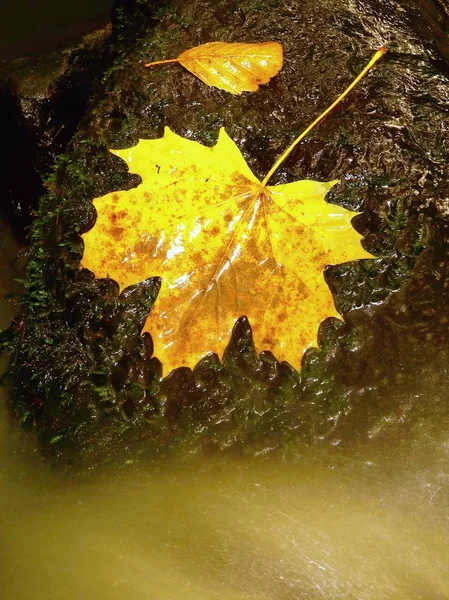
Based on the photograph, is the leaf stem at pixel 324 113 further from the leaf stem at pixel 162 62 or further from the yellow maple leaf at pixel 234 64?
the leaf stem at pixel 162 62

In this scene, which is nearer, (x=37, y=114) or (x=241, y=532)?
(x=241, y=532)

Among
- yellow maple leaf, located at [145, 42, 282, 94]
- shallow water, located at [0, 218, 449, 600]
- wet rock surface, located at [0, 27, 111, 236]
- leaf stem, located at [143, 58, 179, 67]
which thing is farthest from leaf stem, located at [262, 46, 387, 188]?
wet rock surface, located at [0, 27, 111, 236]

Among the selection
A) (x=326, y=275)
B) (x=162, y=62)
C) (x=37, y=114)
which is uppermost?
(x=162, y=62)

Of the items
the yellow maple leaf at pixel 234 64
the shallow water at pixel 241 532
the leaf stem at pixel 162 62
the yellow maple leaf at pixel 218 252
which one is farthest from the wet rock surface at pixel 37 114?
the shallow water at pixel 241 532

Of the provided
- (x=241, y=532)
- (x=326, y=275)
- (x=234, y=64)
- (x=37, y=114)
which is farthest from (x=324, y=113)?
(x=37, y=114)

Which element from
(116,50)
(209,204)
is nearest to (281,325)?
(209,204)

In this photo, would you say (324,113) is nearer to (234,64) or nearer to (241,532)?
(234,64)

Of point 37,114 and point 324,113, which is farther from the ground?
point 324,113

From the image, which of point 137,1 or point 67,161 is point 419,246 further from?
point 137,1
